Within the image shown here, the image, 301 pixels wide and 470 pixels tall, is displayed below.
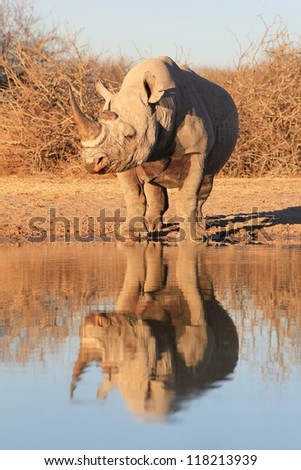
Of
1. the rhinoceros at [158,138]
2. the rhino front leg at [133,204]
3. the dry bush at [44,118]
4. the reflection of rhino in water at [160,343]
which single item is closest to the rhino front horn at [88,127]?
the rhinoceros at [158,138]

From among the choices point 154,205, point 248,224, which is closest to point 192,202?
point 154,205

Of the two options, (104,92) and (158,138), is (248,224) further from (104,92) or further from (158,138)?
(104,92)

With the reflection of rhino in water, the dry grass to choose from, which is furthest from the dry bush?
the reflection of rhino in water

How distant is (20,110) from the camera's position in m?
21.2

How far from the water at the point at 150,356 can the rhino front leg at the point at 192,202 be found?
246 centimetres

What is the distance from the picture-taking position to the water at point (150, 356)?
163 inches

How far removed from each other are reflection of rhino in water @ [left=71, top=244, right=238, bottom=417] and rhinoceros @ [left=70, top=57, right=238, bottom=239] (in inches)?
99.2

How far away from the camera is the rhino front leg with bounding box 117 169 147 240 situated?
38.6 ft

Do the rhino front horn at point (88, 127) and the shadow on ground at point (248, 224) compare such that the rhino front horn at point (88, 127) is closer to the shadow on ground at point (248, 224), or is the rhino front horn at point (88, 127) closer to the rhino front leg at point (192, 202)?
the rhino front leg at point (192, 202)

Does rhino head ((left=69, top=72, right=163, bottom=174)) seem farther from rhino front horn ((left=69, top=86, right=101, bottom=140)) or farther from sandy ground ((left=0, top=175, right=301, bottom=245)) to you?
sandy ground ((left=0, top=175, right=301, bottom=245))

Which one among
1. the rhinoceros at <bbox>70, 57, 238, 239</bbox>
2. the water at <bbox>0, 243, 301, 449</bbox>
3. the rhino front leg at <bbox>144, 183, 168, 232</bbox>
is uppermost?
the rhinoceros at <bbox>70, 57, 238, 239</bbox>

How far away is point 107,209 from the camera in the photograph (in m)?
14.5

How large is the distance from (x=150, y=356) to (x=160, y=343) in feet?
1.05

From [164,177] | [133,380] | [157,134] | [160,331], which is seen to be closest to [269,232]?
[164,177]
